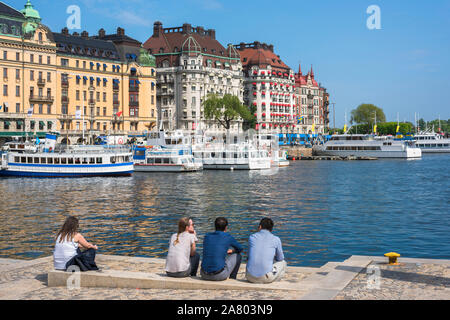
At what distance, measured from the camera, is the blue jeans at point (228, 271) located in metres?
14.6

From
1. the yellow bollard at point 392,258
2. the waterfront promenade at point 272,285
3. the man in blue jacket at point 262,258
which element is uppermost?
the man in blue jacket at point 262,258

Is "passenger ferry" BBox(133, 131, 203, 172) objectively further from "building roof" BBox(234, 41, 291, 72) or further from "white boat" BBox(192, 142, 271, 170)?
"building roof" BBox(234, 41, 291, 72)

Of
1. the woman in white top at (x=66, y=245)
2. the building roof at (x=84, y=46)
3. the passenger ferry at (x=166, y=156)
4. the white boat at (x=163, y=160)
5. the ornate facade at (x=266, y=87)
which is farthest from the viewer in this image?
the ornate facade at (x=266, y=87)

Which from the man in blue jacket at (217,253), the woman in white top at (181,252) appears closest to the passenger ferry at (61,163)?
the woman in white top at (181,252)

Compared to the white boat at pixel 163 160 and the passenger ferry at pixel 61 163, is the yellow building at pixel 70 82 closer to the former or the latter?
the white boat at pixel 163 160

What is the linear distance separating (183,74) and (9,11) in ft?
174

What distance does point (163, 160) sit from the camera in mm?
87000

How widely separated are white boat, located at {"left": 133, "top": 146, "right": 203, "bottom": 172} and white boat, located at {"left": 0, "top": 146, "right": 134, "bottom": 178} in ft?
35.6

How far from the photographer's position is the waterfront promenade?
1370 centimetres

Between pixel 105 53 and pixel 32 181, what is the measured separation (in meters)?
55.0

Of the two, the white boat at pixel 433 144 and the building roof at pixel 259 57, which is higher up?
the building roof at pixel 259 57

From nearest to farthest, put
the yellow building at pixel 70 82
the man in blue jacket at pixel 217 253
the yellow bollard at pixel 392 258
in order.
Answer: the man in blue jacket at pixel 217 253 < the yellow bollard at pixel 392 258 < the yellow building at pixel 70 82

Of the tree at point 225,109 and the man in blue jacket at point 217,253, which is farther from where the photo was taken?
the tree at point 225,109

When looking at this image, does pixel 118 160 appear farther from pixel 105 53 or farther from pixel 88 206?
pixel 105 53
